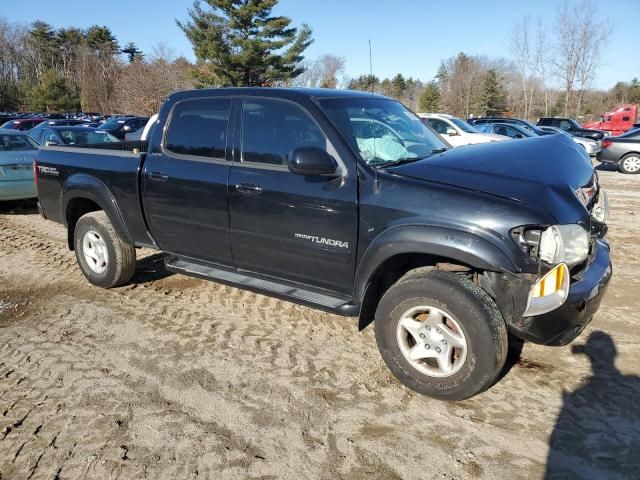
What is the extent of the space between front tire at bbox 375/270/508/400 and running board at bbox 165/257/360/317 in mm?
290

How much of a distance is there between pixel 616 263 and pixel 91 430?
584 cm

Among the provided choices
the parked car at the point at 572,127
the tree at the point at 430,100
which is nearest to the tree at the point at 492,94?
the tree at the point at 430,100

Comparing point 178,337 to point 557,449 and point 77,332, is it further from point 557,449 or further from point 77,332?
point 557,449

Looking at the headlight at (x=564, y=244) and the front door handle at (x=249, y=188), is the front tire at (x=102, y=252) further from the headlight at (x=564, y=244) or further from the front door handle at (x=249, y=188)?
the headlight at (x=564, y=244)

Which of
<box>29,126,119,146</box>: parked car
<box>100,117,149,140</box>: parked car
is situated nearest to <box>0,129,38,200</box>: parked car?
<box>29,126,119,146</box>: parked car

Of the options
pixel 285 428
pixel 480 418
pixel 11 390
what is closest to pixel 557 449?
pixel 480 418

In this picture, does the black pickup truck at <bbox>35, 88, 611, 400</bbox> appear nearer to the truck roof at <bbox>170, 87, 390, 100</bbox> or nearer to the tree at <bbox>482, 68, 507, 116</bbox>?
the truck roof at <bbox>170, 87, 390, 100</bbox>

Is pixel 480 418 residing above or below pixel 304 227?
below

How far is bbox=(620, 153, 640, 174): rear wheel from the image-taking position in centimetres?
1508

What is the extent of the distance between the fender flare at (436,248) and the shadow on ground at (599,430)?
3.39 ft

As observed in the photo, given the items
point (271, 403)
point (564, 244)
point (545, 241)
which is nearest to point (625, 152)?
point (564, 244)

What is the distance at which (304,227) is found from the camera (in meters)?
3.48

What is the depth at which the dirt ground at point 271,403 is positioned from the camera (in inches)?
103

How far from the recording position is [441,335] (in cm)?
307
